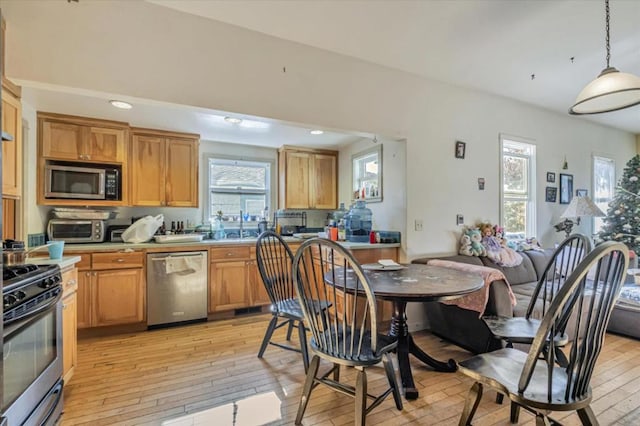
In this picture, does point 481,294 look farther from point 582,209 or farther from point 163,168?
point 163,168

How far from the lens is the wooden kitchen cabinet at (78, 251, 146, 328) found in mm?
2908

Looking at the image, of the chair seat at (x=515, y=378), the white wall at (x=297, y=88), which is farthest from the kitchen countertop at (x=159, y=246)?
the chair seat at (x=515, y=378)

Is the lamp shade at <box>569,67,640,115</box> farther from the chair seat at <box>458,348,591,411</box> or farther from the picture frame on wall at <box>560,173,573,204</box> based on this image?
the picture frame on wall at <box>560,173,573,204</box>

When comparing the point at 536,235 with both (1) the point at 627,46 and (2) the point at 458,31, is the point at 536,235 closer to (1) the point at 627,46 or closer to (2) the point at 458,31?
(1) the point at 627,46

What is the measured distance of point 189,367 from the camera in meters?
2.38

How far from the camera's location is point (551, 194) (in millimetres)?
4242

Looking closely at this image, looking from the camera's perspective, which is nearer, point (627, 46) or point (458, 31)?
point (458, 31)

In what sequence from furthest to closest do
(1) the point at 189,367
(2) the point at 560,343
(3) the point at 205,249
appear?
(3) the point at 205,249 → (1) the point at 189,367 → (2) the point at 560,343

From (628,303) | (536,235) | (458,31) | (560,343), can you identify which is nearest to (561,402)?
(560,343)

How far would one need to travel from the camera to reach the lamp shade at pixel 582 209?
3.96 metres

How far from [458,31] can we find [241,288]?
3358 millimetres

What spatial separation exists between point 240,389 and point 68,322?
128cm

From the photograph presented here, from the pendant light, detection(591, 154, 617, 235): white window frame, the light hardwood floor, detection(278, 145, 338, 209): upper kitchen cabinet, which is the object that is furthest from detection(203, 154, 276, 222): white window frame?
detection(591, 154, 617, 235): white window frame

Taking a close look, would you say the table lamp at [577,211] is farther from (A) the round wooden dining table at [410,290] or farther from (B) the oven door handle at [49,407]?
(B) the oven door handle at [49,407]
